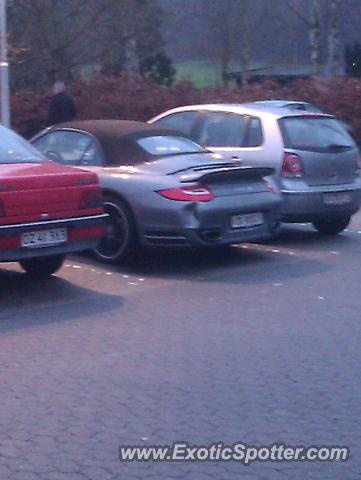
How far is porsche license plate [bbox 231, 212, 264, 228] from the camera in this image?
1069cm

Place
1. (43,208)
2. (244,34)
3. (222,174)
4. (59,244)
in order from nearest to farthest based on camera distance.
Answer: (43,208) < (59,244) < (222,174) < (244,34)

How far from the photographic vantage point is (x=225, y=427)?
20.3ft

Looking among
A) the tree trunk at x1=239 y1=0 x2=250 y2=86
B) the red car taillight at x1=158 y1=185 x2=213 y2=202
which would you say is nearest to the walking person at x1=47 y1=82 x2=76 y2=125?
the red car taillight at x1=158 y1=185 x2=213 y2=202

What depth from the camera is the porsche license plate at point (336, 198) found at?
12.2 m

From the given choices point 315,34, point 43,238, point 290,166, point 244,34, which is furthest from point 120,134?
point 244,34

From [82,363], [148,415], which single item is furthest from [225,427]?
[82,363]

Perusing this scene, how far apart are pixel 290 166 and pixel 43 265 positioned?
3.21 meters

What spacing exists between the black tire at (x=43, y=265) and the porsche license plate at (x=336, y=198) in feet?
10.9

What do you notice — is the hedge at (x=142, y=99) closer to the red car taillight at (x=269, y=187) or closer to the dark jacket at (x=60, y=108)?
the dark jacket at (x=60, y=108)

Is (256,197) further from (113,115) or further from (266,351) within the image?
(113,115)

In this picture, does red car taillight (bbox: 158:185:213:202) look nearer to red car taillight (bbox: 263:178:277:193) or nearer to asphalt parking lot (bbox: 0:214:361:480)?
asphalt parking lot (bbox: 0:214:361:480)

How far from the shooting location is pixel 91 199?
9.66 metres

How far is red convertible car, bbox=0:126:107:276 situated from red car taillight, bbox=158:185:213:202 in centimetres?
97

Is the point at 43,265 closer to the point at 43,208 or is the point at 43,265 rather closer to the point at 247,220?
the point at 43,208
